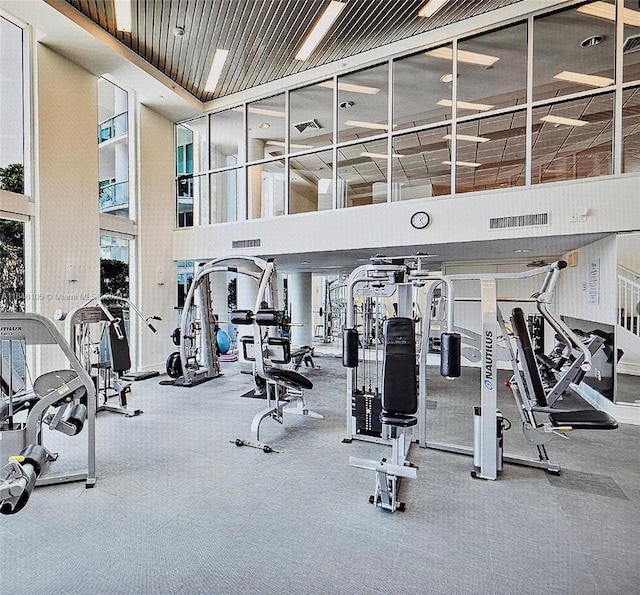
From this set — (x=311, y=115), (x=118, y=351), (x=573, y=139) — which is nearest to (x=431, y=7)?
(x=311, y=115)

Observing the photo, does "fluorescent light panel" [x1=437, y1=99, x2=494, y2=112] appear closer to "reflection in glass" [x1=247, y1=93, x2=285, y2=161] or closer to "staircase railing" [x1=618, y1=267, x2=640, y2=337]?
"reflection in glass" [x1=247, y1=93, x2=285, y2=161]

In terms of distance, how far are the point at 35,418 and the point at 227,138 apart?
6802mm

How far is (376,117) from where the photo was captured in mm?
7543

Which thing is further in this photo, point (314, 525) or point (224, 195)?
point (224, 195)

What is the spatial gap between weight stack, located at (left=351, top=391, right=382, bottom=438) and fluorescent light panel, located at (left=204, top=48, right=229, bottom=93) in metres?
5.26

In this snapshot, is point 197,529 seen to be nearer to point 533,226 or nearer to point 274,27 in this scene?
point 533,226

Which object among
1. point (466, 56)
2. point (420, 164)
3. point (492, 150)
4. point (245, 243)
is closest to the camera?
point (466, 56)

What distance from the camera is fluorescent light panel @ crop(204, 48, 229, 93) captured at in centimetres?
595

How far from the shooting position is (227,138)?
8.14 meters

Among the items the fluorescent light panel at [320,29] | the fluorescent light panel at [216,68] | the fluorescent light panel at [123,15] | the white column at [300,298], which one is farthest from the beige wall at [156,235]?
the white column at [300,298]

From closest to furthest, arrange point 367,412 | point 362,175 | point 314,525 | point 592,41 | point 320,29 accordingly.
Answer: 1. point 314,525
2. point 367,412
3. point 592,41
4. point 320,29
5. point 362,175

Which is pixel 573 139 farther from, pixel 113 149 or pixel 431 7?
pixel 113 149

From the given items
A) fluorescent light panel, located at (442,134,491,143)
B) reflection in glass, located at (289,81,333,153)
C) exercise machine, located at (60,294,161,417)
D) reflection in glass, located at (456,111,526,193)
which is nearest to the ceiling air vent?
reflection in glass, located at (456,111,526,193)

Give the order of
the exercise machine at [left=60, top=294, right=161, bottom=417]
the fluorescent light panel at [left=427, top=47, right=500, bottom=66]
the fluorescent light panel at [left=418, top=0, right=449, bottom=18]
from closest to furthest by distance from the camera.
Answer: the exercise machine at [left=60, top=294, right=161, bottom=417], the fluorescent light panel at [left=418, top=0, right=449, bottom=18], the fluorescent light panel at [left=427, top=47, right=500, bottom=66]
